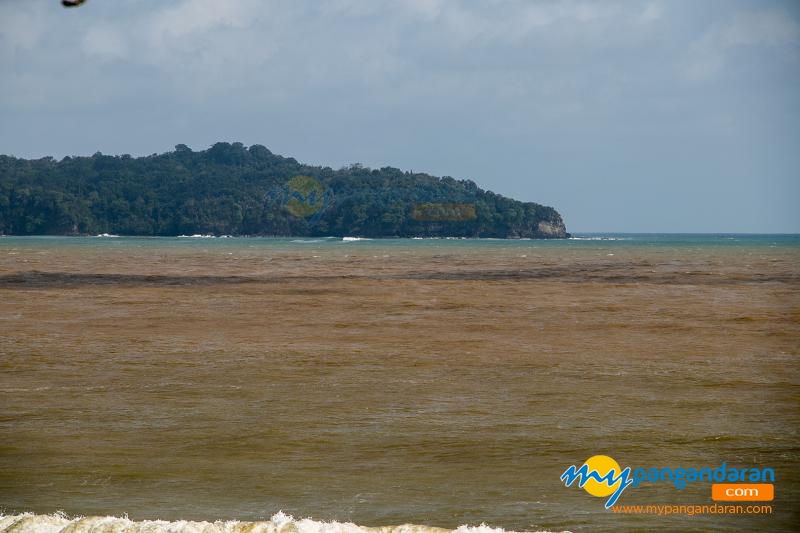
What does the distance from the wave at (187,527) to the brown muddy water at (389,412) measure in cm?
33

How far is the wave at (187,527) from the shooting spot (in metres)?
4.12

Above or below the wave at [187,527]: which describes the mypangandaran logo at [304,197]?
above

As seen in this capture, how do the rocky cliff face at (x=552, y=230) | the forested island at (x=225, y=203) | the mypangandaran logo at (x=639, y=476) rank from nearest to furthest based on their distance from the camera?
1. the mypangandaran logo at (x=639, y=476)
2. the forested island at (x=225, y=203)
3. the rocky cliff face at (x=552, y=230)

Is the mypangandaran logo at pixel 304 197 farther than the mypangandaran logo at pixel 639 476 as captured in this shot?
Yes

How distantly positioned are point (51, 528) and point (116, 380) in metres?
4.61

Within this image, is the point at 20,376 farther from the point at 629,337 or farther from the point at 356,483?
the point at 629,337

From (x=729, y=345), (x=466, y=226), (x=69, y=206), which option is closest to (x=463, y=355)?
(x=729, y=345)

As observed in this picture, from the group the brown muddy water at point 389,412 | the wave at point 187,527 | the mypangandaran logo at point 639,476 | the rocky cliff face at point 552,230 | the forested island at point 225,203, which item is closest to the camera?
the wave at point 187,527

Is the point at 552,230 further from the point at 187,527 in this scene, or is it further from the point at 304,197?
the point at 187,527

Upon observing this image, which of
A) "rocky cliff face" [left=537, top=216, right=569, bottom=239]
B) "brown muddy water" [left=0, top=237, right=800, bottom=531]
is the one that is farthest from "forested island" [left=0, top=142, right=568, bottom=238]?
"brown muddy water" [left=0, top=237, right=800, bottom=531]

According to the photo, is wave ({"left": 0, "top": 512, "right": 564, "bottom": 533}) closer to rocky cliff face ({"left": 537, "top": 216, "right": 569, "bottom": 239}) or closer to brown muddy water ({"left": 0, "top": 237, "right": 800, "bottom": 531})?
brown muddy water ({"left": 0, "top": 237, "right": 800, "bottom": 531})

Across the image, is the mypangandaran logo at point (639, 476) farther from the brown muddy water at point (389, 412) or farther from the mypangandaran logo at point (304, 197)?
the mypangandaran logo at point (304, 197)

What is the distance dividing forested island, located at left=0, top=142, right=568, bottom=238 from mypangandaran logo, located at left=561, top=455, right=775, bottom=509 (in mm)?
132970

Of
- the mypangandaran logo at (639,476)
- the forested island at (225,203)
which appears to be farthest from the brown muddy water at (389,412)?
the forested island at (225,203)
